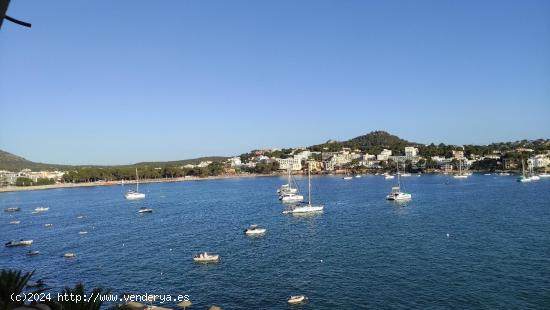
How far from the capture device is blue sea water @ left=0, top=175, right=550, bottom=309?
26969 millimetres

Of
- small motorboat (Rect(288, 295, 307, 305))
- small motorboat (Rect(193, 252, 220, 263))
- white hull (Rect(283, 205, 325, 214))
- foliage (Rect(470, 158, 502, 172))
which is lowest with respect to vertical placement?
small motorboat (Rect(288, 295, 307, 305))

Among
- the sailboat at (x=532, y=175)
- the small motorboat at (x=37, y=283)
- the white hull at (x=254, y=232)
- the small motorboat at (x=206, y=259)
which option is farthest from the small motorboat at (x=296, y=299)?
the sailboat at (x=532, y=175)

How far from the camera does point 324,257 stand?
37.6m

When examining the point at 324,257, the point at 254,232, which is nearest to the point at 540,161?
the point at 254,232

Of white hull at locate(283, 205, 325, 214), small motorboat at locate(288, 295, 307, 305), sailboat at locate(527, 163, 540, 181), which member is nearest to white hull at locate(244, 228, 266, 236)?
white hull at locate(283, 205, 325, 214)

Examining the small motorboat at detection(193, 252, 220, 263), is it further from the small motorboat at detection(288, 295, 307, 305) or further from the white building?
the white building

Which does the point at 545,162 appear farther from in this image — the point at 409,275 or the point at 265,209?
the point at 409,275

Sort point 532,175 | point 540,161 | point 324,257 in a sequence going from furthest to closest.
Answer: point 540,161 → point 532,175 → point 324,257

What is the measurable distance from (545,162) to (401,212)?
496ft

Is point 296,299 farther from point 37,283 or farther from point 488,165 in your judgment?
point 488,165

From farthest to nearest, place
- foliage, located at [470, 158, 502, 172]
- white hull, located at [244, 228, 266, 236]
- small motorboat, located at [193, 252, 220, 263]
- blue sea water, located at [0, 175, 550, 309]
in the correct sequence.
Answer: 1. foliage, located at [470, 158, 502, 172]
2. white hull, located at [244, 228, 266, 236]
3. small motorboat, located at [193, 252, 220, 263]
4. blue sea water, located at [0, 175, 550, 309]

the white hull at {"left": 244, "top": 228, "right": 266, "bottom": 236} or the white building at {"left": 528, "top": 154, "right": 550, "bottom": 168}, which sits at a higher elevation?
the white building at {"left": 528, "top": 154, "right": 550, "bottom": 168}

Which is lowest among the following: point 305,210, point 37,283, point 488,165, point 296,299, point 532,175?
point 296,299

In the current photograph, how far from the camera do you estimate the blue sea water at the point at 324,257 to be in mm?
26969
